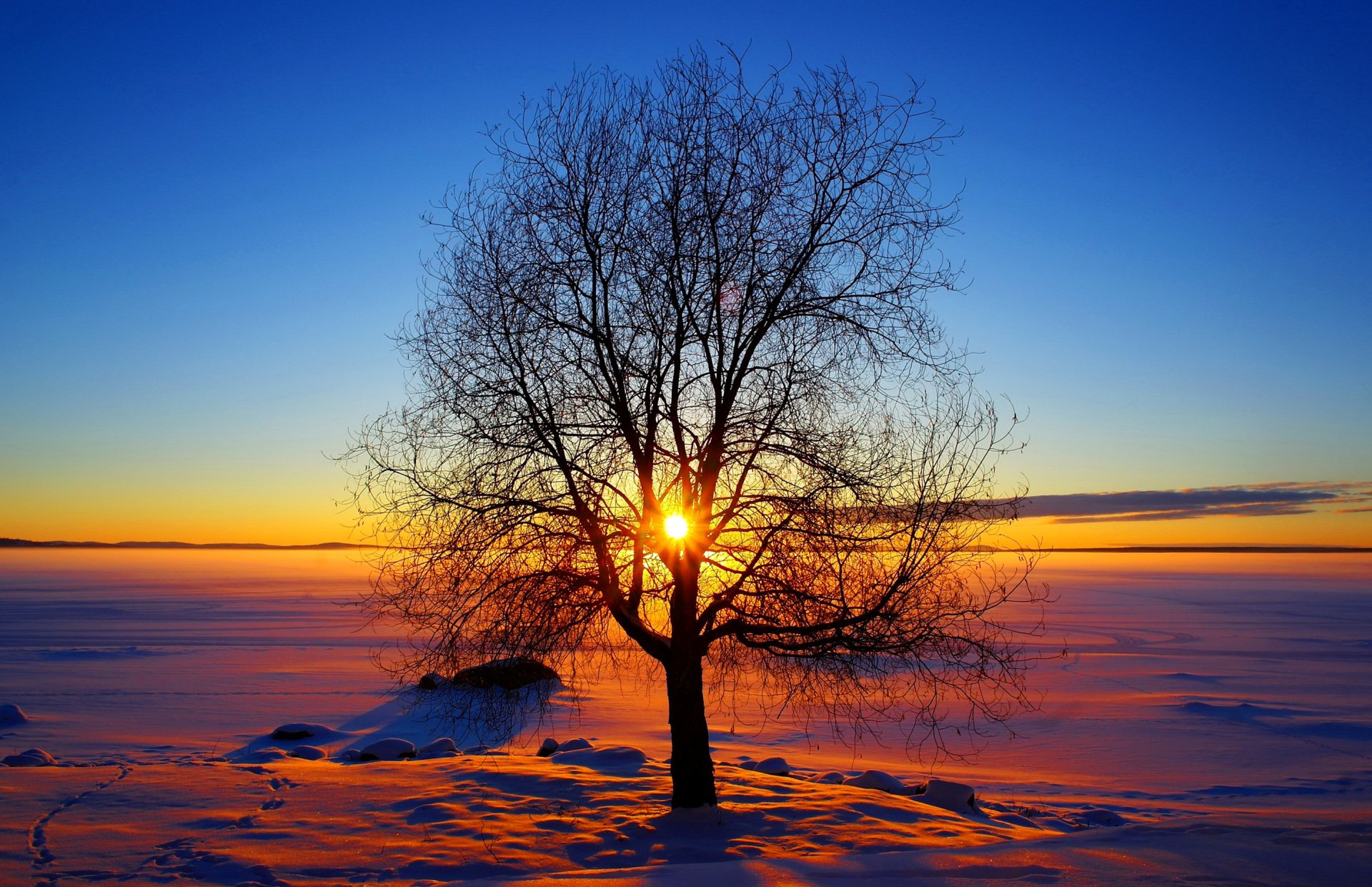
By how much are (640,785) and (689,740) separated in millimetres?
2225

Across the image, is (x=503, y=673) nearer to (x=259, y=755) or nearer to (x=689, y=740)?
(x=689, y=740)

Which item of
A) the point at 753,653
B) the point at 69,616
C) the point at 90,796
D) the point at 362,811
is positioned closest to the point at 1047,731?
the point at 753,653

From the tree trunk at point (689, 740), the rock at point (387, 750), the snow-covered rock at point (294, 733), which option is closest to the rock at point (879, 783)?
the tree trunk at point (689, 740)

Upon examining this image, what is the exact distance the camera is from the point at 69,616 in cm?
4438

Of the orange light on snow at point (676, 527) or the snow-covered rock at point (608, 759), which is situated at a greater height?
the orange light on snow at point (676, 527)

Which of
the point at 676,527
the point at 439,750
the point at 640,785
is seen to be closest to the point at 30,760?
the point at 439,750

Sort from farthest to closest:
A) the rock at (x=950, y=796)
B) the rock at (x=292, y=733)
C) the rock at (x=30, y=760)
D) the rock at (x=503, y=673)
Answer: the rock at (x=292, y=733) → the rock at (x=30, y=760) → the rock at (x=950, y=796) → the rock at (x=503, y=673)

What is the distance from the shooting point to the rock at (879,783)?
495 inches

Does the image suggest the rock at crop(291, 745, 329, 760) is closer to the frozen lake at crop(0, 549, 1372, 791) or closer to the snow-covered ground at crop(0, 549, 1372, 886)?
the snow-covered ground at crop(0, 549, 1372, 886)

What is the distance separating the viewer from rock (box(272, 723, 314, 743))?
643 inches

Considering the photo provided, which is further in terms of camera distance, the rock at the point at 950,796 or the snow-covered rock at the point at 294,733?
the snow-covered rock at the point at 294,733

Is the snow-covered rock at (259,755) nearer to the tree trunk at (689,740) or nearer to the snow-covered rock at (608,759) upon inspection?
the snow-covered rock at (608,759)

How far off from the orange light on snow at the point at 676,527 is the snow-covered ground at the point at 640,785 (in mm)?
3035

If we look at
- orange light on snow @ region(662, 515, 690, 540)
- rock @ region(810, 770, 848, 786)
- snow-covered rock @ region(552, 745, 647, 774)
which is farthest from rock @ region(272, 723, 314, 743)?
orange light on snow @ region(662, 515, 690, 540)
